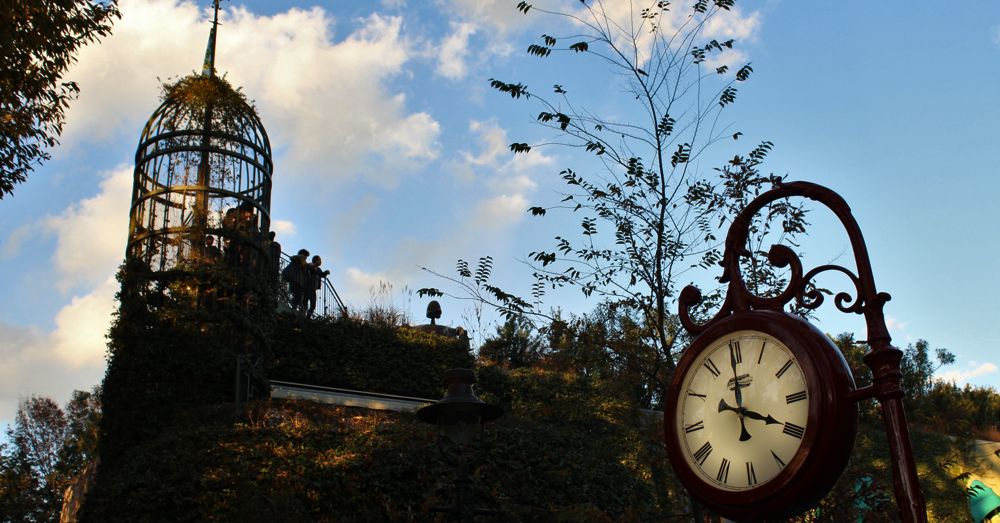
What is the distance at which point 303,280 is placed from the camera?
19.1 m

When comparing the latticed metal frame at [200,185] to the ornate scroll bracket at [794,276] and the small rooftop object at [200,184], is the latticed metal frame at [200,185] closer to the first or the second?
the small rooftop object at [200,184]

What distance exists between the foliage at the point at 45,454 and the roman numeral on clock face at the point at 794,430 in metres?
22.8

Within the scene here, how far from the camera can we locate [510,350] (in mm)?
23469

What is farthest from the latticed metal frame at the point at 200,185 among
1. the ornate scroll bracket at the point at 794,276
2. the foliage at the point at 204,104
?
the ornate scroll bracket at the point at 794,276

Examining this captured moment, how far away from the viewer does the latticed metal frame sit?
54.1 ft

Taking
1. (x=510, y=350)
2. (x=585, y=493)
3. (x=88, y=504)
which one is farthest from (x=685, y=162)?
(x=510, y=350)

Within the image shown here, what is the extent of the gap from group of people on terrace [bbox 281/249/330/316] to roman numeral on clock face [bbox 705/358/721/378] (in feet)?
51.3

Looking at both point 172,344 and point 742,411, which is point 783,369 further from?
point 172,344

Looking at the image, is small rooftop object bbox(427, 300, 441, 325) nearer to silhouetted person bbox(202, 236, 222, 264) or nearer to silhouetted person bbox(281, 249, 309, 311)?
silhouetted person bbox(281, 249, 309, 311)

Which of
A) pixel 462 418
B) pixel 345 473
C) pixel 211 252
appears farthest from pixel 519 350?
pixel 462 418

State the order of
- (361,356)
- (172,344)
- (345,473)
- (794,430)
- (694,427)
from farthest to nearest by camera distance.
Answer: (361,356), (172,344), (345,473), (694,427), (794,430)

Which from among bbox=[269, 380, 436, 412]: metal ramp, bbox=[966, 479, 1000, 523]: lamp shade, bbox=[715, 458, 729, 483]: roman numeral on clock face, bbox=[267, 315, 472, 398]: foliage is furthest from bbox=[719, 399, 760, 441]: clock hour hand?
bbox=[966, 479, 1000, 523]: lamp shade

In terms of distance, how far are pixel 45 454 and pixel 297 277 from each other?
15332mm

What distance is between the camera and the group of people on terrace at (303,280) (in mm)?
18594
